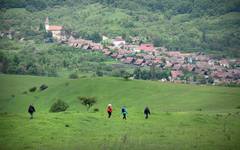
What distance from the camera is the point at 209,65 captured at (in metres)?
159

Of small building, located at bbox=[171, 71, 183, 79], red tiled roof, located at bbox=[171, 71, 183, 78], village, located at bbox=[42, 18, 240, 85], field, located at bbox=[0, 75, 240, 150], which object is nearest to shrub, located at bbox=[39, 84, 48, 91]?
village, located at bbox=[42, 18, 240, 85]

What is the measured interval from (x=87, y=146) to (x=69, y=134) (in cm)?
353

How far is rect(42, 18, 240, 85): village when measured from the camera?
448ft

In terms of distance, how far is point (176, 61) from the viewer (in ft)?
548

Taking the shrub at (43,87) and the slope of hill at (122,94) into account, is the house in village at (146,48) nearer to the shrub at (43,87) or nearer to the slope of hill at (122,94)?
the slope of hill at (122,94)

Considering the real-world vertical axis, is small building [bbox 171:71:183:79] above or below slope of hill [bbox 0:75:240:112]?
below

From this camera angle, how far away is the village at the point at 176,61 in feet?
448

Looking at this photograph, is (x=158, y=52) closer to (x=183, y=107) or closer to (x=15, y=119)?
(x=183, y=107)

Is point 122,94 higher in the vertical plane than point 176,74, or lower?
higher

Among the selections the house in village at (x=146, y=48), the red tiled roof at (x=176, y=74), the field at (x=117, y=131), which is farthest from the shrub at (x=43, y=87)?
the house in village at (x=146, y=48)

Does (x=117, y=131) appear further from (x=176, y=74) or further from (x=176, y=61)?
(x=176, y=61)

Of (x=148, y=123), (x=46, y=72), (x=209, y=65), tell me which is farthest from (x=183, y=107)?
(x=209, y=65)

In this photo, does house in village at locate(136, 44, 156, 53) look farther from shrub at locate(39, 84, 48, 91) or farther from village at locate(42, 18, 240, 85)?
shrub at locate(39, 84, 48, 91)

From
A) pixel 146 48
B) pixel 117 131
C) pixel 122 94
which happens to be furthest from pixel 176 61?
pixel 117 131
